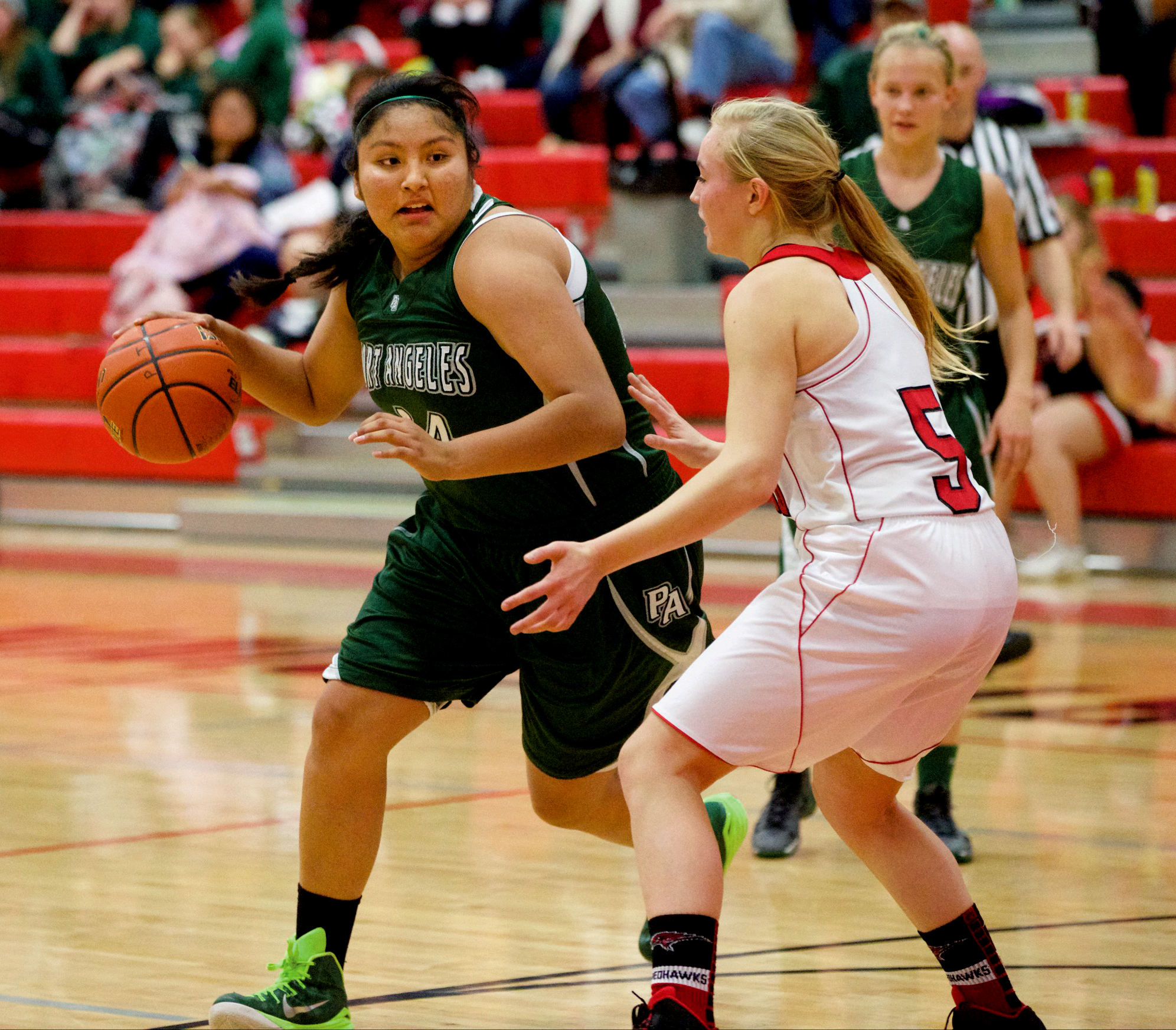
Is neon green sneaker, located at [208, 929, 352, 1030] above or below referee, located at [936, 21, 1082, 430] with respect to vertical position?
below

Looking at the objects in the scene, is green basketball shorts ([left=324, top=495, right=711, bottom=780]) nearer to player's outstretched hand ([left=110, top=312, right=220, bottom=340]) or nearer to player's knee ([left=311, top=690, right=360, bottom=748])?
player's knee ([left=311, top=690, right=360, bottom=748])

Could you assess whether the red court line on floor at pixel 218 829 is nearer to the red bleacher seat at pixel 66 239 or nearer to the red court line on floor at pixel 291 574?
the red court line on floor at pixel 291 574

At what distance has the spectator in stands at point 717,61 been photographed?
10.7 metres

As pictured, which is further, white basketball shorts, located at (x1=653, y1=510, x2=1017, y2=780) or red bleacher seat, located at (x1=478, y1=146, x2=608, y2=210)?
red bleacher seat, located at (x1=478, y1=146, x2=608, y2=210)

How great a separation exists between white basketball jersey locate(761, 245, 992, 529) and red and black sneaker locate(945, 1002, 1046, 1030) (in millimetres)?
767

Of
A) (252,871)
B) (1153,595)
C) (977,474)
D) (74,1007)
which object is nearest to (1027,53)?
(1153,595)

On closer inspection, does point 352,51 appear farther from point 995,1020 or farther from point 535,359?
point 995,1020

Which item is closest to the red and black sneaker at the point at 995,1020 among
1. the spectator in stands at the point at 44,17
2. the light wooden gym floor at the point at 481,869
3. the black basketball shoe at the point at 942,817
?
the light wooden gym floor at the point at 481,869

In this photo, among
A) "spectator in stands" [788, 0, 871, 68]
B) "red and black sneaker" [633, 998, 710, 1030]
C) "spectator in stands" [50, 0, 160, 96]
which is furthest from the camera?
"spectator in stands" [50, 0, 160, 96]

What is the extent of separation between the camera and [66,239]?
1247 cm

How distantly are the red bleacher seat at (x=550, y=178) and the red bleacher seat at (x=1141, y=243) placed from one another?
2.91 metres

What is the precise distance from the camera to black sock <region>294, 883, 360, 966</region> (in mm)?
3090

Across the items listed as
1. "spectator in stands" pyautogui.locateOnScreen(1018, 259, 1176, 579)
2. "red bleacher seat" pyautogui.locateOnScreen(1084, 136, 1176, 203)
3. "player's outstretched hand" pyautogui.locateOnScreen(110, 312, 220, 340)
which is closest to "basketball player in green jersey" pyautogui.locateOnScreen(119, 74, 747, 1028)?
"player's outstretched hand" pyautogui.locateOnScreen(110, 312, 220, 340)

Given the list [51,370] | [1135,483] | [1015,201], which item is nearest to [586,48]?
[51,370]
